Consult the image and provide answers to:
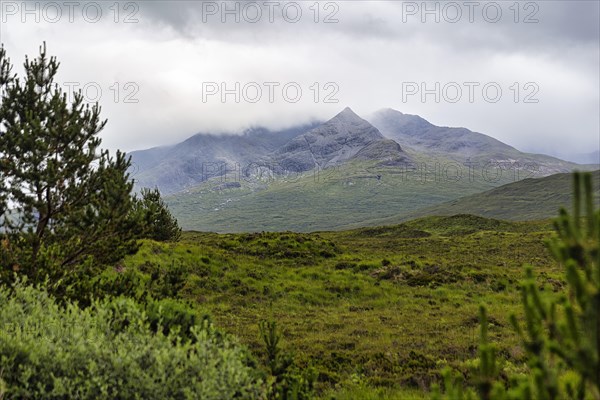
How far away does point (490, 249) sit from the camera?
43.3 m

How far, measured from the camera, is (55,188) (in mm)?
12070

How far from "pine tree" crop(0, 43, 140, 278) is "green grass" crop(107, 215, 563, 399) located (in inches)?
64.4

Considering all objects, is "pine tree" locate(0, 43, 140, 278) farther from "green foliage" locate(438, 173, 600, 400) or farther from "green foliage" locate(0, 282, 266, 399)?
"green foliage" locate(438, 173, 600, 400)

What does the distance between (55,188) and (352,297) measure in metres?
17.5

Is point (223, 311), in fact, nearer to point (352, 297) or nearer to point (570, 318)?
point (352, 297)

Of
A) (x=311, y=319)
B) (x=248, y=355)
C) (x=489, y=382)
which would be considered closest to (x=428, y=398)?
(x=248, y=355)

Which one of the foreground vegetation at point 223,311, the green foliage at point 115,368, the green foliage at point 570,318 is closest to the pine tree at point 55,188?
the foreground vegetation at point 223,311

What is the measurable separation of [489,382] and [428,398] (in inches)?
248

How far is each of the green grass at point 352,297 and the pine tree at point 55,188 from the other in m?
1.64

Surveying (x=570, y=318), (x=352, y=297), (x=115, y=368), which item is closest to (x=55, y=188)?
(x=115, y=368)

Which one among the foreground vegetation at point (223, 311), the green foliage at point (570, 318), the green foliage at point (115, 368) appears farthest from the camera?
the green foliage at point (115, 368)

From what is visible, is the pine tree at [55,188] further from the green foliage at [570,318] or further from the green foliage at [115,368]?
the green foliage at [570,318]

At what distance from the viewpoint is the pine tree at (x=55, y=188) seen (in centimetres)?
1155

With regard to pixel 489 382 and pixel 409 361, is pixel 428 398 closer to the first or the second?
pixel 409 361
